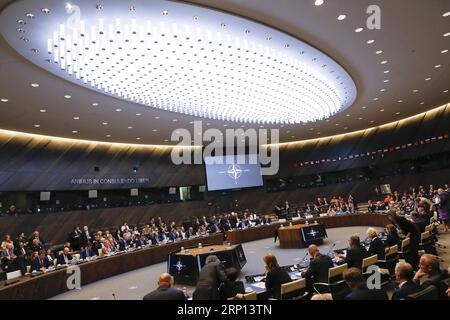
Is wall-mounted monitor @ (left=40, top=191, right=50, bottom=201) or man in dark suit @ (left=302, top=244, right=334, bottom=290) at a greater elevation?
wall-mounted monitor @ (left=40, top=191, right=50, bottom=201)

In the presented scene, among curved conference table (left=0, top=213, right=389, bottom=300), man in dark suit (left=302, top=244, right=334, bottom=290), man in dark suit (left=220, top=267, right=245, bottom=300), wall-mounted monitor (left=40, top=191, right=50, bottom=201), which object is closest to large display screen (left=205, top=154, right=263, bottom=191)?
curved conference table (left=0, top=213, right=389, bottom=300)

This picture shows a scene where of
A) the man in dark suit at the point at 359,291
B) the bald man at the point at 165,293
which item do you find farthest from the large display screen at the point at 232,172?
the man in dark suit at the point at 359,291

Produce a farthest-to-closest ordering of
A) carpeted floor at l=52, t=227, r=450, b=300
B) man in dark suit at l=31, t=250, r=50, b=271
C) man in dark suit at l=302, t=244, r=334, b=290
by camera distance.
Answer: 1. man in dark suit at l=31, t=250, r=50, b=271
2. carpeted floor at l=52, t=227, r=450, b=300
3. man in dark suit at l=302, t=244, r=334, b=290

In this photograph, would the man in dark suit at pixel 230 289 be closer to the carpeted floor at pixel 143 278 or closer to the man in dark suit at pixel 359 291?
the man in dark suit at pixel 359 291

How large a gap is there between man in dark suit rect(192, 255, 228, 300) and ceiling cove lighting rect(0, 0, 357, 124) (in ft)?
14.5

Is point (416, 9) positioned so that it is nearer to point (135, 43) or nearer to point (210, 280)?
point (135, 43)

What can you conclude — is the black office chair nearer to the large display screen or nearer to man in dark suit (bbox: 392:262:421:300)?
man in dark suit (bbox: 392:262:421:300)

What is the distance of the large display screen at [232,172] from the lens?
67.5ft

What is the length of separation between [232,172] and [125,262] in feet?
37.1

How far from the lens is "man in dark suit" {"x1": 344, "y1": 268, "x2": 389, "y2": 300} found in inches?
123

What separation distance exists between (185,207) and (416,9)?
15.1 meters

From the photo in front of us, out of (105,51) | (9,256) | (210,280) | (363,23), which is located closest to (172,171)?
(9,256)

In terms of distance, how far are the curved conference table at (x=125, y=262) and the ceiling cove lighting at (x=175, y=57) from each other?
4847mm

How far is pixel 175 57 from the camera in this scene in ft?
25.1
